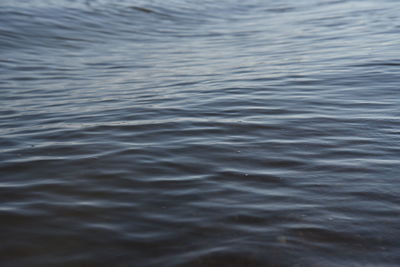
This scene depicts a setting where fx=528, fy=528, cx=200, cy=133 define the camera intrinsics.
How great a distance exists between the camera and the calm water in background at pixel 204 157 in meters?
2.62

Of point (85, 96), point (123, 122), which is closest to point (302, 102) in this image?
point (123, 122)

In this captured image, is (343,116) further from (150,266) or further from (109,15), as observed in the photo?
(109,15)

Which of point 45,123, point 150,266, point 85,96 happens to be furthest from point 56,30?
point 150,266

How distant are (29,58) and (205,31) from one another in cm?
491

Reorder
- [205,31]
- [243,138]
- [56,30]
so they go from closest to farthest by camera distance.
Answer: [243,138] → [56,30] → [205,31]

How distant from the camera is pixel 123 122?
16.0ft

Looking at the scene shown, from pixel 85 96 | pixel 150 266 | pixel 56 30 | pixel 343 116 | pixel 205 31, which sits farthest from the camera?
pixel 205 31

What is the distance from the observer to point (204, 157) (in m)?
3.85

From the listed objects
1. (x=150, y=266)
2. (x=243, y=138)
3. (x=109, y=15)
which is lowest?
(x=150, y=266)

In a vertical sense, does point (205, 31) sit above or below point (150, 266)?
above

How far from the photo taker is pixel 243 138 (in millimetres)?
4281

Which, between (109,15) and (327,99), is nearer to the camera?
(327,99)

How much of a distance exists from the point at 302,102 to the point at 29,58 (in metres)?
5.33

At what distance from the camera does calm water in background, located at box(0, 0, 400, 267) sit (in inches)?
103
